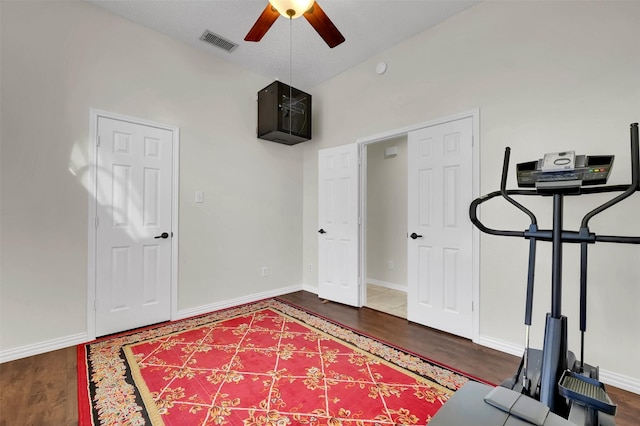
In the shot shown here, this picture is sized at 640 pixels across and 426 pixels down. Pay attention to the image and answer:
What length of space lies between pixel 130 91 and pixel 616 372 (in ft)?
15.2

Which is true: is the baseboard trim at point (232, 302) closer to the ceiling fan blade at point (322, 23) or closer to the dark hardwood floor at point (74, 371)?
the dark hardwood floor at point (74, 371)

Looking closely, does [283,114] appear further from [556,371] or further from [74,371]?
[556,371]

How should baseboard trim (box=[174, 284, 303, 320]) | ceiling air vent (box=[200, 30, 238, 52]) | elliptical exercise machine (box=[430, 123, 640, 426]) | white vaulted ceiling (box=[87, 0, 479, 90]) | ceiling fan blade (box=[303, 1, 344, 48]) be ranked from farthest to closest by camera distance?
baseboard trim (box=[174, 284, 303, 320]) → ceiling air vent (box=[200, 30, 238, 52]) → white vaulted ceiling (box=[87, 0, 479, 90]) → ceiling fan blade (box=[303, 1, 344, 48]) → elliptical exercise machine (box=[430, 123, 640, 426])

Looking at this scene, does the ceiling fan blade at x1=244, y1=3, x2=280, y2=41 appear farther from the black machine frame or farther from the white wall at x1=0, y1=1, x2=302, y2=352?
the black machine frame

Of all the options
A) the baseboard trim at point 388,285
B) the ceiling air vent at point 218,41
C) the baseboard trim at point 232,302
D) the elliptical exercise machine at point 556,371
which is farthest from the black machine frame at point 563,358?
the ceiling air vent at point 218,41

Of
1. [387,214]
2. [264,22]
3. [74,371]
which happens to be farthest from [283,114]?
[74,371]

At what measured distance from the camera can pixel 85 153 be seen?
2.58 m

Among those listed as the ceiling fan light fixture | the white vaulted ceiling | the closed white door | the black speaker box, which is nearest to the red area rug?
the closed white door

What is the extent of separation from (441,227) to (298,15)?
7.28ft

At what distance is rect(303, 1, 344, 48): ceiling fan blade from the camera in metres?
2.06

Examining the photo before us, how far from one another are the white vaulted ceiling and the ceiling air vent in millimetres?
46

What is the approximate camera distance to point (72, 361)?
2.23m

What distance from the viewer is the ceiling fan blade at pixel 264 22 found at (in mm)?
2100

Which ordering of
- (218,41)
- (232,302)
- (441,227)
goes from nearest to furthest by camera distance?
(441,227) < (218,41) < (232,302)
